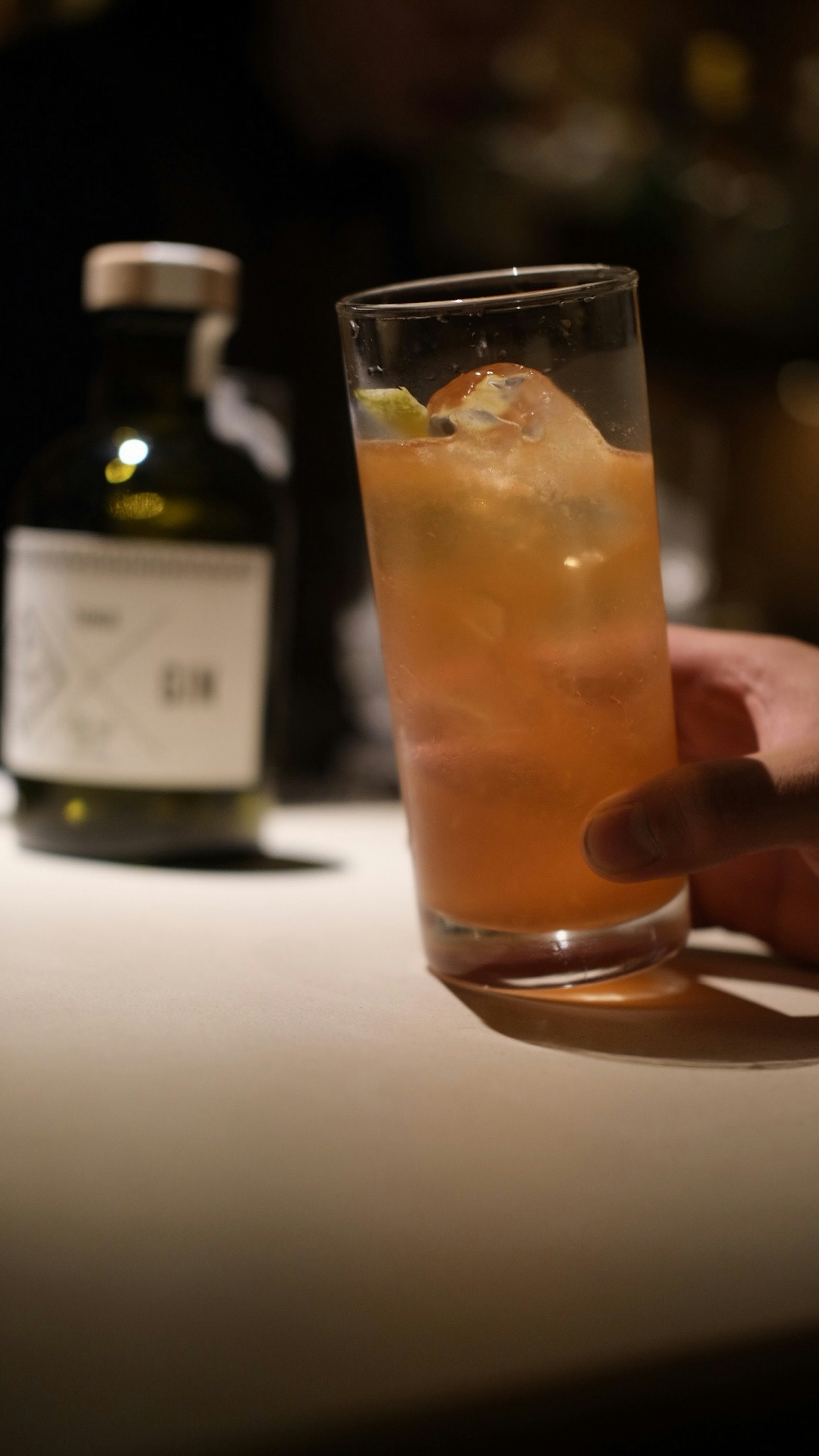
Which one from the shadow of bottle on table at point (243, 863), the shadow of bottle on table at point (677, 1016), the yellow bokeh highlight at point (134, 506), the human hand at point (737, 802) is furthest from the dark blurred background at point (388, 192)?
the shadow of bottle on table at point (677, 1016)

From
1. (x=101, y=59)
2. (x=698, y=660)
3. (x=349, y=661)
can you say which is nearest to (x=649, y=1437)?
(x=698, y=660)

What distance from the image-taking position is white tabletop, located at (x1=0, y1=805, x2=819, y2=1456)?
1.24 ft

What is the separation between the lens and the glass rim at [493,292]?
2.27 feet

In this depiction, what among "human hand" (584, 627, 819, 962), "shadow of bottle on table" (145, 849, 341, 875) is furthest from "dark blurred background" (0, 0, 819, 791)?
"human hand" (584, 627, 819, 962)

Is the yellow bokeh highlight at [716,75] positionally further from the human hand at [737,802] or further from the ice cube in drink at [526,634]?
the ice cube in drink at [526,634]

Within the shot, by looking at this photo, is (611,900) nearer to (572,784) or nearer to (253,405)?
(572,784)

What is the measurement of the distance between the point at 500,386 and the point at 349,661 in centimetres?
152

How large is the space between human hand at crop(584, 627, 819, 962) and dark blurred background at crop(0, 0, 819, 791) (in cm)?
90

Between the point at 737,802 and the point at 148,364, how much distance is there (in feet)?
2.59

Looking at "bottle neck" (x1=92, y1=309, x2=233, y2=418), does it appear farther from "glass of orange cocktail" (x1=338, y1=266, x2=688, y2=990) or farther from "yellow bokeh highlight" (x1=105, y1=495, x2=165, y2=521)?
"glass of orange cocktail" (x1=338, y1=266, x2=688, y2=990)

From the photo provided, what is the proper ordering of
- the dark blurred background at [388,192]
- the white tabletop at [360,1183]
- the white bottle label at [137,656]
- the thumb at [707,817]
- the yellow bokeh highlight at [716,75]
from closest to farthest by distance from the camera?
the white tabletop at [360,1183], the thumb at [707,817], the white bottle label at [137,656], the dark blurred background at [388,192], the yellow bokeh highlight at [716,75]

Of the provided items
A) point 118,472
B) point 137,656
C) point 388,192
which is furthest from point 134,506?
point 388,192

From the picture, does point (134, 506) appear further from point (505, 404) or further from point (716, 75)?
point (716, 75)

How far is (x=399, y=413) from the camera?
73 centimetres
